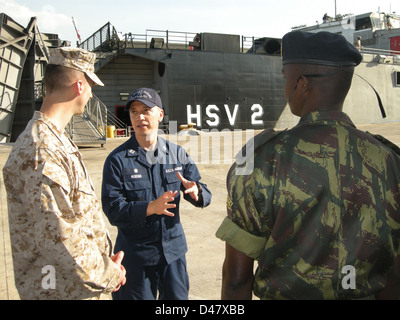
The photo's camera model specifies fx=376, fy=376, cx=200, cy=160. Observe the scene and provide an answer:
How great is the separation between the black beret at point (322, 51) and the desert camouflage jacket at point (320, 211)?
266mm

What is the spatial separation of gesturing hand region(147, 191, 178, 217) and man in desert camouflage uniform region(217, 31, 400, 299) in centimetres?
91

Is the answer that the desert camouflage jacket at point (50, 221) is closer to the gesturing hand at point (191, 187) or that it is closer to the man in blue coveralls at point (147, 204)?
the man in blue coveralls at point (147, 204)

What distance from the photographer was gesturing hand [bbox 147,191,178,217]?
2.39 metres

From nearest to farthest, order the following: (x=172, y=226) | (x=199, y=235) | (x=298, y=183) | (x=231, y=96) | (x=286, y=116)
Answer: (x=298, y=183) → (x=172, y=226) → (x=199, y=235) → (x=231, y=96) → (x=286, y=116)

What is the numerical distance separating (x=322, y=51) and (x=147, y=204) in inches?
58.0

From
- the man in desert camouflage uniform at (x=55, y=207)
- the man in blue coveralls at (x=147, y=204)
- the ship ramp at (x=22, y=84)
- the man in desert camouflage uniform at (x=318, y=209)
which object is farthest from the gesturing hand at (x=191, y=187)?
the ship ramp at (x=22, y=84)

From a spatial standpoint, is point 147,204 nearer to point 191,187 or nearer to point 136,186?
point 136,186

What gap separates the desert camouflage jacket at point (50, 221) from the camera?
5.38ft

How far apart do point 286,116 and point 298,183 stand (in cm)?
1931

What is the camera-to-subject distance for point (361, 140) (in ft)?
4.83

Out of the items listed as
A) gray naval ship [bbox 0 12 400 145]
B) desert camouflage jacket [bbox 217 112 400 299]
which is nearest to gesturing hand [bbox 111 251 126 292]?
desert camouflage jacket [bbox 217 112 400 299]

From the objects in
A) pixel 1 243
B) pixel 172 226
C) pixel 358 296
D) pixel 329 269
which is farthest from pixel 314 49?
pixel 1 243
